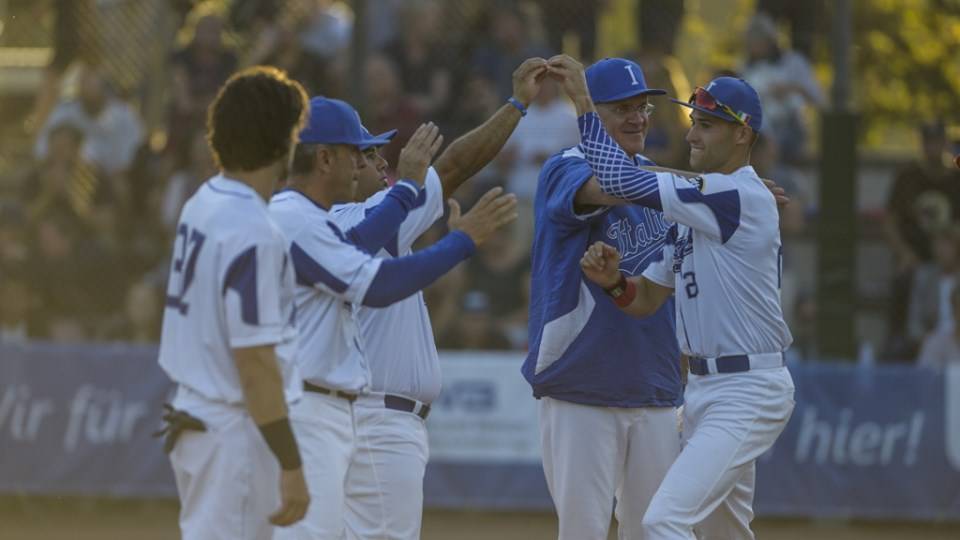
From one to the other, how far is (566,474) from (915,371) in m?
5.90

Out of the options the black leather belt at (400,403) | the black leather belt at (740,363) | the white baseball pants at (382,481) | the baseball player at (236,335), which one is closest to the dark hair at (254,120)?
the baseball player at (236,335)

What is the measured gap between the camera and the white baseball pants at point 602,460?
6555mm

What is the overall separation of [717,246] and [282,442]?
2414 millimetres

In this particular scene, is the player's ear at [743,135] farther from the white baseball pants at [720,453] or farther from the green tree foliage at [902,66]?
the green tree foliage at [902,66]

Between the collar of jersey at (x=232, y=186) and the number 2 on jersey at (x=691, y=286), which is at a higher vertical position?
the collar of jersey at (x=232, y=186)

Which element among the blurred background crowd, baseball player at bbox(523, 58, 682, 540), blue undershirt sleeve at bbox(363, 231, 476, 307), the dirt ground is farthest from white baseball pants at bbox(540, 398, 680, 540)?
the blurred background crowd

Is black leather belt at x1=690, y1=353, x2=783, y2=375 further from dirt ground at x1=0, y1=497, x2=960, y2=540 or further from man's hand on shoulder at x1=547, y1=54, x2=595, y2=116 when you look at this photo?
dirt ground at x1=0, y1=497, x2=960, y2=540

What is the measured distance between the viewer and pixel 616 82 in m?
6.78

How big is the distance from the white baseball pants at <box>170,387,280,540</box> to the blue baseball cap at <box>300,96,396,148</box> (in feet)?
4.47

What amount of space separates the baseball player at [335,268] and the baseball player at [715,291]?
0.73 meters

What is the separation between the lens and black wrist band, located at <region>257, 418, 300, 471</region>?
4613mm

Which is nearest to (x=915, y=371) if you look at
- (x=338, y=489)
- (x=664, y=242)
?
(x=664, y=242)

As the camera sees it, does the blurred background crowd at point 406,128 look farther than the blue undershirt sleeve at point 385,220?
Yes

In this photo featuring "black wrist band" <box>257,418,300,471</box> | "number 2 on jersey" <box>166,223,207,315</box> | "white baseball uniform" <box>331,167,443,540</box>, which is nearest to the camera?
"black wrist band" <box>257,418,300,471</box>
